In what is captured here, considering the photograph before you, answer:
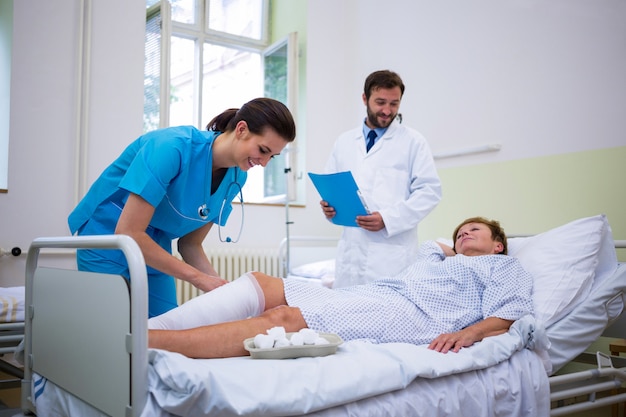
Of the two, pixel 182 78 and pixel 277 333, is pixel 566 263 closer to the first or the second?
pixel 277 333

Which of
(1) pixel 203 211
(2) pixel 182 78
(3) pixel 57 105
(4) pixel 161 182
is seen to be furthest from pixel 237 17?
(4) pixel 161 182

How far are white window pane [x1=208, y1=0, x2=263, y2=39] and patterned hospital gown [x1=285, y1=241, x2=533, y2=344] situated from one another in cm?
319

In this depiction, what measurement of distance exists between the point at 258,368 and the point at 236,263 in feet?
9.05

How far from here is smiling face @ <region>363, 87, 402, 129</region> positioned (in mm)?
2512

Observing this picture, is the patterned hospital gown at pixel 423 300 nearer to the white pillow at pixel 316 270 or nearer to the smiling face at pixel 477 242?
the smiling face at pixel 477 242

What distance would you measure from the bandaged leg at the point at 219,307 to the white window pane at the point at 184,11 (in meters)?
3.24

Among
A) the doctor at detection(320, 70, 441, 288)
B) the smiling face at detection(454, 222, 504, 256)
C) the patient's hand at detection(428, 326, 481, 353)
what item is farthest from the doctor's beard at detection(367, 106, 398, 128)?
the patient's hand at detection(428, 326, 481, 353)

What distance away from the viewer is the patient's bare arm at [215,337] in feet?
4.41

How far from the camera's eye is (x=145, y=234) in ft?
4.96

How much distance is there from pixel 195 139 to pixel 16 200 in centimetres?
221

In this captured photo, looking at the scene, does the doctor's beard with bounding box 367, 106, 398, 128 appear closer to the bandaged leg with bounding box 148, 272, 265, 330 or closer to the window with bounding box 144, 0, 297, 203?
the bandaged leg with bounding box 148, 272, 265, 330

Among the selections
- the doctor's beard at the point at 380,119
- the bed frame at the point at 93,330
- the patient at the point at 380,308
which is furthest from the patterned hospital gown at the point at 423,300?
the doctor's beard at the point at 380,119

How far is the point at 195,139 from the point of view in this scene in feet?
5.41

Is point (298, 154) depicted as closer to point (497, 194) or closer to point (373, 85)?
point (497, 194)
